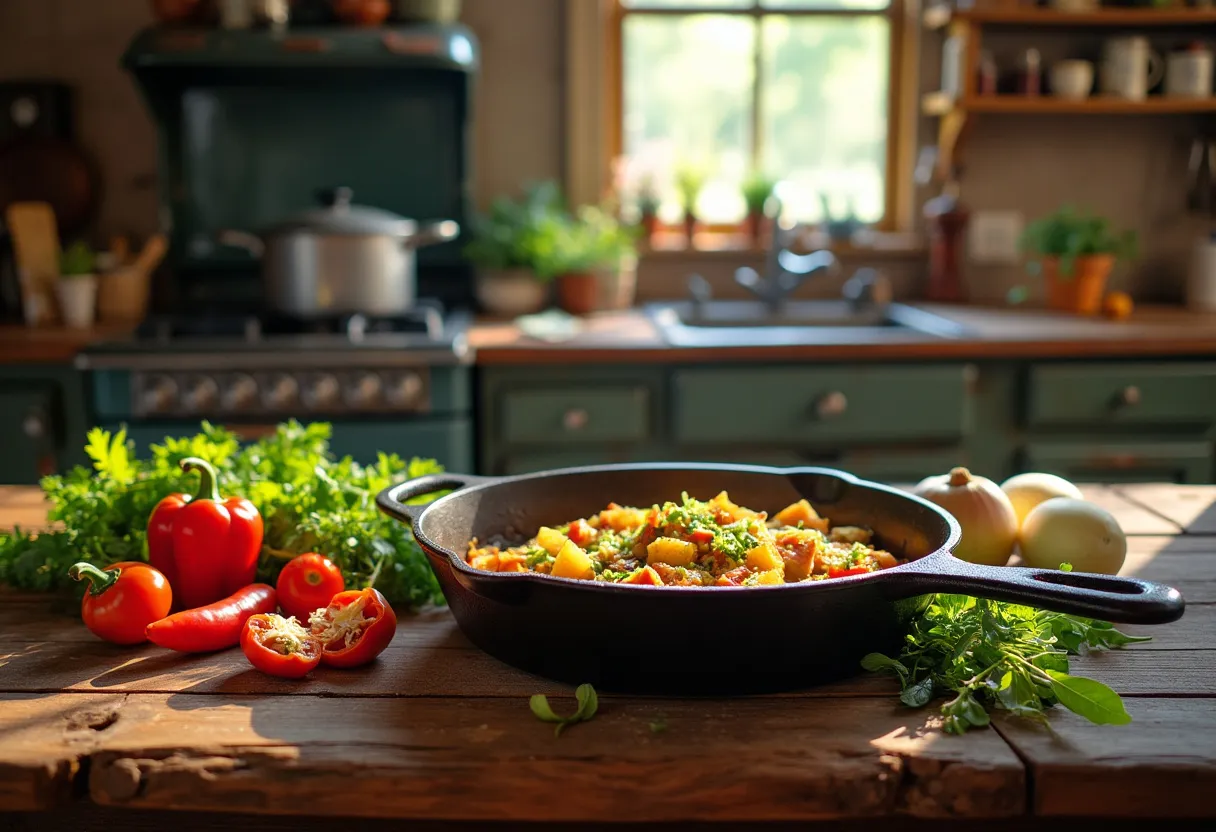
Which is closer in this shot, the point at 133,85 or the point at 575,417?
the point at 575,417

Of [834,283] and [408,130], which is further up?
[408,130]

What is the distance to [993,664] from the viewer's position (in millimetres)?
1021

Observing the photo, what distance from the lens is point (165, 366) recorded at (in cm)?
272

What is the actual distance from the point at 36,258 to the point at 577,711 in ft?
8.94

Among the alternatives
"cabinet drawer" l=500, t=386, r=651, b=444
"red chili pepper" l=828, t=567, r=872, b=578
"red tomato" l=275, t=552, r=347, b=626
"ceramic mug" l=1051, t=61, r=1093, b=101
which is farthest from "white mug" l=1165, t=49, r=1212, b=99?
"red tomato" l=275, t=552, r=347, b=626

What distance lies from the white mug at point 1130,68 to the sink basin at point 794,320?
0.85m

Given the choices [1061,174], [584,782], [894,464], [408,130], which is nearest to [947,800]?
[584,782]

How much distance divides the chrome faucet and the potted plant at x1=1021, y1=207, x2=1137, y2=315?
60 centimetres

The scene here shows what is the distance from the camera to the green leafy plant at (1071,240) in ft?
11.0

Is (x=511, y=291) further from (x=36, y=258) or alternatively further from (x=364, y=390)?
(x=36, y=258)

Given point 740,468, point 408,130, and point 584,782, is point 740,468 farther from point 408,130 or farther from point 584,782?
point 408,130

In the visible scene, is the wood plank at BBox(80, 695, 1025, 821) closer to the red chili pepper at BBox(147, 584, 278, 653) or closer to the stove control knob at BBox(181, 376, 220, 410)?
the red chili pepper at BBox(147, 584, 278, 653)

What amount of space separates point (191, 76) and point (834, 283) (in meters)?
1.98

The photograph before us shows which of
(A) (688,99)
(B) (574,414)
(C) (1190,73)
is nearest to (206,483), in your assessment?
(B) (574,414)
